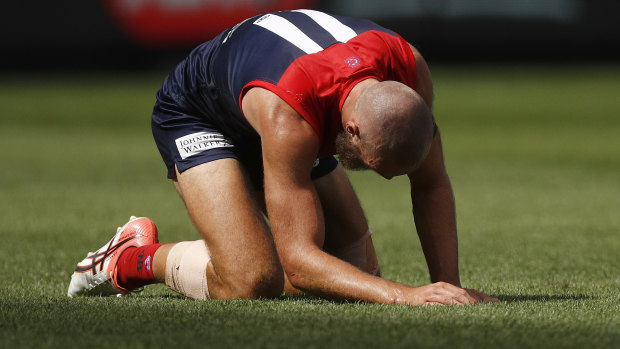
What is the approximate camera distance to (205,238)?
349 cm

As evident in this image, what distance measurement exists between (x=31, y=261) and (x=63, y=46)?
12.9 m

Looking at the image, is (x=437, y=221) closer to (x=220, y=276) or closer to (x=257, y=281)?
Result: (x=257, y=281)

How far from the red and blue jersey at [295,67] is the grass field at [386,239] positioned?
0.68 metres

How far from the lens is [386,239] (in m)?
5.40

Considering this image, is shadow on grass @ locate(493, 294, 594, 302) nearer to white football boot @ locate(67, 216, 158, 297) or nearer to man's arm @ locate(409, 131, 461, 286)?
man's arm @ locate(409, 131, 461, 286)

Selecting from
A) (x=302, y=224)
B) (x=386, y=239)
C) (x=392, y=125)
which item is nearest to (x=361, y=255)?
(x=302, y=224)

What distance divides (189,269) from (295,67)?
92cm

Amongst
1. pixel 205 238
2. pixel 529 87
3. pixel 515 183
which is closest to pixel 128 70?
pixel 529 87

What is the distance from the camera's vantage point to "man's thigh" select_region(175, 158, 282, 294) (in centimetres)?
336

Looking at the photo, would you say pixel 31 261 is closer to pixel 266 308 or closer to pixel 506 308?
pixel 266 308

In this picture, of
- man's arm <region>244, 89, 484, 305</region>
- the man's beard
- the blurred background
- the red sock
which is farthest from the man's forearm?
the blurred background

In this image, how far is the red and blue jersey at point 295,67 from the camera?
303cm

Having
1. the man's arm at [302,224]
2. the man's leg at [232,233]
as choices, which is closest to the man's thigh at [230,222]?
the man's leg at [232,233]

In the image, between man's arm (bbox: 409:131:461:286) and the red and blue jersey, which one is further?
man's arm (bbox: 409:131:461:286)
